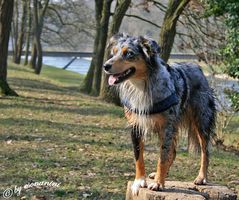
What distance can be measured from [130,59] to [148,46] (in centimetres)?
24

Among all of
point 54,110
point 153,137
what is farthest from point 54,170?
point 54,110

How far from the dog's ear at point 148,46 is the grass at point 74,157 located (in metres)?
2.54

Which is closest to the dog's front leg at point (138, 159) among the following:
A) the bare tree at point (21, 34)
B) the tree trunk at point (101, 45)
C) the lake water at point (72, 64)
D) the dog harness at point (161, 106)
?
the dog harness at point (161, 106)

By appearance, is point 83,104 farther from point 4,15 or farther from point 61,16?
point 61,16

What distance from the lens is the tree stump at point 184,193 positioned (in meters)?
5.86

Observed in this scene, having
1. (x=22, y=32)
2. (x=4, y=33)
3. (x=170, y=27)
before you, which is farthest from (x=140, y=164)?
(x=22, y=32)

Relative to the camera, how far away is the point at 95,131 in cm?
1234

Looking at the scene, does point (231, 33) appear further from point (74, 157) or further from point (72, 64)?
point (72, 64)

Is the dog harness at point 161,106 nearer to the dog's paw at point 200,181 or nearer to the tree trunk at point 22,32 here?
the dog's paw at point 200,181

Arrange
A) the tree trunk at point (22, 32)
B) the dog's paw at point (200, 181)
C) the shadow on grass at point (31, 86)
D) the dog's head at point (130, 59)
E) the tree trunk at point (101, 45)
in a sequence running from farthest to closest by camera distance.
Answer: the tree trunk at point (22, 32), the tree trunk at point (101, 45), the shadow on grass at point (31, 86), the dog's paw at point (200, 181), the dog's head at point (130, 59)

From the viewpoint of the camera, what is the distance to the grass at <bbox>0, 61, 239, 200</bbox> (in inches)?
301

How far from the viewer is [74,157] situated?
934 cm

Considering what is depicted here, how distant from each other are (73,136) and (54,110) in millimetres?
4096

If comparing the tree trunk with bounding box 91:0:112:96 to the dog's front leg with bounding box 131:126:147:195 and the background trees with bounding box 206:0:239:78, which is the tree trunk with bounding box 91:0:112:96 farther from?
the dog's front leg with bounding box 131:126:147:195
